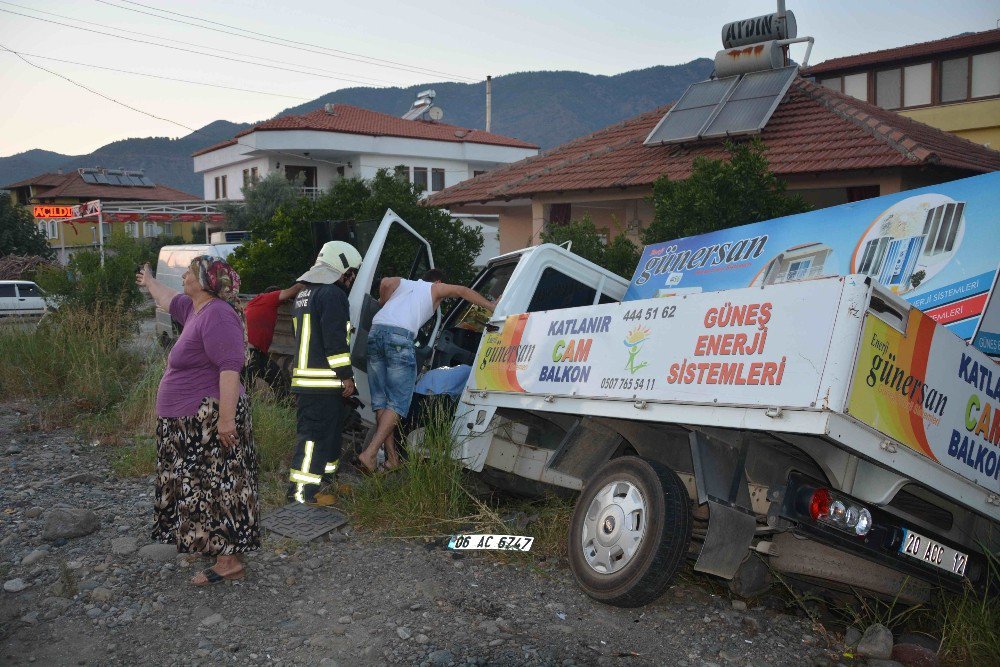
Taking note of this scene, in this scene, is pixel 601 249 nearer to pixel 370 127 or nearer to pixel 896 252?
pixel 896 252

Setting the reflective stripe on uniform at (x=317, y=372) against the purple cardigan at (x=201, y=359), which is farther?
the reflective stripe on uniform at (x=317, y=372)

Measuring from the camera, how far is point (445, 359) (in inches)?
289

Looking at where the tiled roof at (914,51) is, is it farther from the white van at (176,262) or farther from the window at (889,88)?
the white van at (176,262)

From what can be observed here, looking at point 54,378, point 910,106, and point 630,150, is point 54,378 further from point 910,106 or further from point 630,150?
point 910,106

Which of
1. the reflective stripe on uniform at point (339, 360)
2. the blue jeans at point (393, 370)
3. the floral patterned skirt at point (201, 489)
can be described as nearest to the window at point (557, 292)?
the blue jeans at point (393, 370)

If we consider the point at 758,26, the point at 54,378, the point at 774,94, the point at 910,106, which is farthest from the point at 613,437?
the point at 910,106

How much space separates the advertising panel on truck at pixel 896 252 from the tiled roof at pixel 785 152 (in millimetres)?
7531

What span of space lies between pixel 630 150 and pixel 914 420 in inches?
569

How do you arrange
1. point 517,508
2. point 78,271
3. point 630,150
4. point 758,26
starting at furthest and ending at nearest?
point 630,150, point 758,26, point 78,271, point 517,508

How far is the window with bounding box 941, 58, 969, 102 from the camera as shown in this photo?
32875 millimetres

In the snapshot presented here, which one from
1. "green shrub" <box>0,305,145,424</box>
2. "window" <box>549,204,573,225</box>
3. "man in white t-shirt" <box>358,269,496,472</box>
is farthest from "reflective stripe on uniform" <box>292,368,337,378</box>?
"window" <box>549,204,573,225</box>

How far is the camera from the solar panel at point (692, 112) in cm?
1559

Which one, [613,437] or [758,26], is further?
[758,26]

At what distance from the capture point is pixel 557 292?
6516 mm
